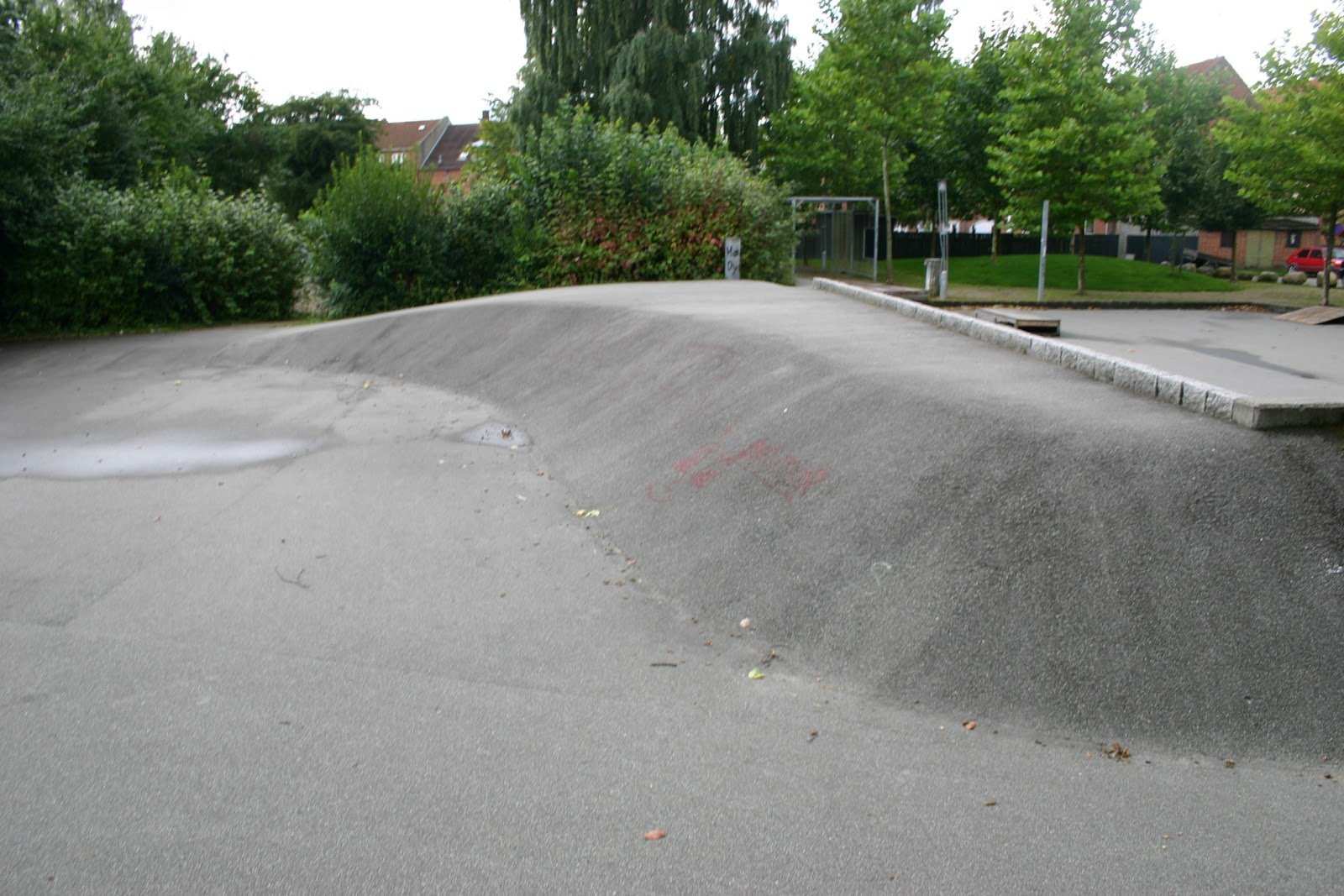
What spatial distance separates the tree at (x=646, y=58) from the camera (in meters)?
34.7

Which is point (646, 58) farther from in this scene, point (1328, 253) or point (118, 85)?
point (1328, 253)

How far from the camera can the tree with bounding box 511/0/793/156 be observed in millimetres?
34688

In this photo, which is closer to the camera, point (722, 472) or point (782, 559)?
point (782, 559)

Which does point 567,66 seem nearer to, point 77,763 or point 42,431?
point 42,431

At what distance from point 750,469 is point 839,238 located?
36163 millimetres

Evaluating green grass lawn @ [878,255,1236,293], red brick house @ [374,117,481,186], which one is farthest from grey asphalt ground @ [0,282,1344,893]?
red brick house @ [374,117,481,186]

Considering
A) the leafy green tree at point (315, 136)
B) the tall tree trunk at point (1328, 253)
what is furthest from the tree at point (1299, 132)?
the leafy green tree at point (315, 136)

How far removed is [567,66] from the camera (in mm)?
35750

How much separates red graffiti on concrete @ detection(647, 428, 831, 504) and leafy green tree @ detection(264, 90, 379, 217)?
55.1m

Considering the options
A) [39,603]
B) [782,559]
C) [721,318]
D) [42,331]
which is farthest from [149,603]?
[42,331]

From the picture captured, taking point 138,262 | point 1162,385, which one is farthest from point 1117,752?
point 138,262

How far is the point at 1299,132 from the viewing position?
90.5ft

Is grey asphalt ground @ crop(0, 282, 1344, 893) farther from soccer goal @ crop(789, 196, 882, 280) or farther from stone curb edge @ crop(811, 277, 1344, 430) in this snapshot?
soccer goal @ crop(789, 196, 882, 280)

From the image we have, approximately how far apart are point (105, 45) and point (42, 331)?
1240 centimetres
